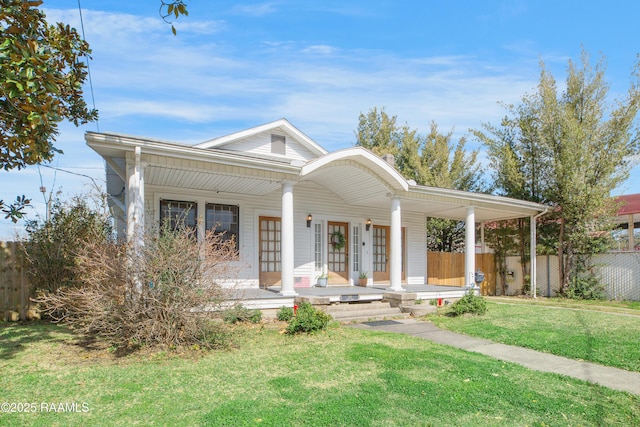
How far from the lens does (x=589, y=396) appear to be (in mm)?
4359

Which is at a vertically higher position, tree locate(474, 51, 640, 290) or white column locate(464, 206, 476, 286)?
tree locate(474, 51, 640, 290)

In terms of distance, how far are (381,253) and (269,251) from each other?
14.0 feet

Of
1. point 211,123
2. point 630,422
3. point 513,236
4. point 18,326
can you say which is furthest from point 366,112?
point 630,422

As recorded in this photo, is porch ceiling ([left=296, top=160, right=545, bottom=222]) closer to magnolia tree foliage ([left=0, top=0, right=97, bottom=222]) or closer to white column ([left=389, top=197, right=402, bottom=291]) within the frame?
white column ([left=389, top=197, right=402, bottom=291])

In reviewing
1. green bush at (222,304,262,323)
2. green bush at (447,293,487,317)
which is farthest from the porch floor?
green bush at (447,293,487,317)

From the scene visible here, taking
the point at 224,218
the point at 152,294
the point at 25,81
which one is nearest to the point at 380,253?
the point at 224,218

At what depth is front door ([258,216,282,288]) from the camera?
1151 cm

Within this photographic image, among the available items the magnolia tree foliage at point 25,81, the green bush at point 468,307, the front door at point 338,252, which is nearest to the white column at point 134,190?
the magnolia tree foliage at point 25,81

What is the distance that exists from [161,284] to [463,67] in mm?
10823

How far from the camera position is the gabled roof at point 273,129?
1152 cm

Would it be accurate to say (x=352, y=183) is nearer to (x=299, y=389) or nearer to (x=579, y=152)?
(x=299, y=389)

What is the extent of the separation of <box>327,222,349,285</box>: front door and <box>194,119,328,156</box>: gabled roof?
2526 millimetres

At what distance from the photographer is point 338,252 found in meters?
12.9

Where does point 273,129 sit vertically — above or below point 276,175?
above
